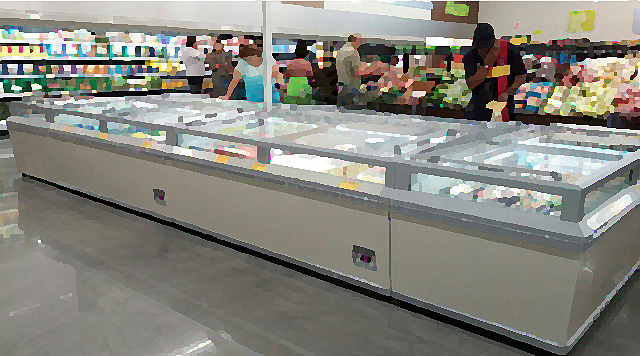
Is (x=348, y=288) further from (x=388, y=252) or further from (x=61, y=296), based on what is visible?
(x=61, y=296)

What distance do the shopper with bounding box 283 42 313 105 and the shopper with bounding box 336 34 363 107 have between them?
0.28 meters

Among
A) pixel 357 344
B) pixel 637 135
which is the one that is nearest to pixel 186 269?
pixel 357 344

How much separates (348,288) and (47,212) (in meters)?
2.50

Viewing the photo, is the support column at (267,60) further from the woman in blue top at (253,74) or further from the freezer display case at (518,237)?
the freezer display case at (518,237)

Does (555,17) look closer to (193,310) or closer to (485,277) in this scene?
(485,277)

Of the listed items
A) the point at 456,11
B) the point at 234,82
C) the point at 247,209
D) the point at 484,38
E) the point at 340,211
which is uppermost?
the point at 456,11

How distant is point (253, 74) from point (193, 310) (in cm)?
272

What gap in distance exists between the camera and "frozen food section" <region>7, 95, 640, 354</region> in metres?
1.84

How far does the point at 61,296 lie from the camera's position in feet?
7.96

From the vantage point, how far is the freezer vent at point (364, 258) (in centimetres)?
232

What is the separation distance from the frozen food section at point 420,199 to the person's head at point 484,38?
0.65 m

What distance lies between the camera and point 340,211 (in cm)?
236

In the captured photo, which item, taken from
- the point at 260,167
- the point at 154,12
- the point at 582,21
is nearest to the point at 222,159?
the point at 260,167

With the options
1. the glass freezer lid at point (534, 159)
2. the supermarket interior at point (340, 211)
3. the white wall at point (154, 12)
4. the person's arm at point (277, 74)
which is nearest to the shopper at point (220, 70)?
the supermarket interior at point (340, 211)
